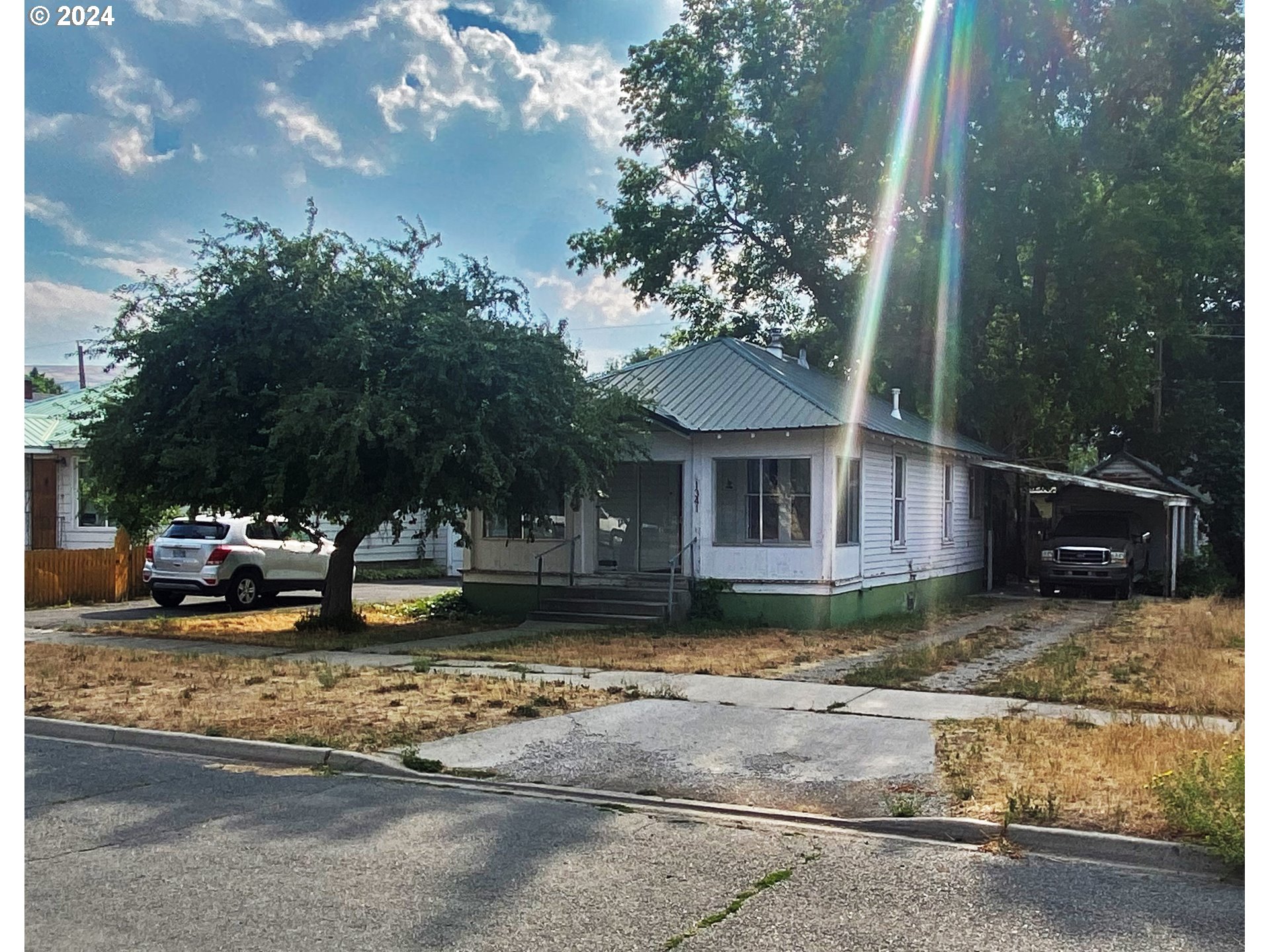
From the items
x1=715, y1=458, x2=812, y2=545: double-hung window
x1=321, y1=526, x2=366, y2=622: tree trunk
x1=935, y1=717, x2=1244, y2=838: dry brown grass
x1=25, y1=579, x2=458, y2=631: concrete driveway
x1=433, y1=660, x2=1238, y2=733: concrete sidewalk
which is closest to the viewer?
x1=935, y1=717, x2=1244, y2=838: dry brown grass

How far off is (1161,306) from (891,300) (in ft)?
24.7

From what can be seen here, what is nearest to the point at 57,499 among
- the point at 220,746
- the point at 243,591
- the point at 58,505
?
the point at 58,505

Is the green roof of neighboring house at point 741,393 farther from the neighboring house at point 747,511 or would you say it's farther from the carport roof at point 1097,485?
the carport roof at point 1097,485

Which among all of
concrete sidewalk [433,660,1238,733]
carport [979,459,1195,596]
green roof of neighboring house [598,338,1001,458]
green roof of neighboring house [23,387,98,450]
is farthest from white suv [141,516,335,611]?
carport [979,459,1195,596]

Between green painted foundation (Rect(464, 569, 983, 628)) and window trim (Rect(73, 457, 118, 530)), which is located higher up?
window trim (Rect(73, 457, 118, 530))

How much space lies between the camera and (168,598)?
69.6 ft

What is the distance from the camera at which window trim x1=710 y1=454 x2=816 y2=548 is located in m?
18.1

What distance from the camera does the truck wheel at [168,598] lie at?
2105 centimetres

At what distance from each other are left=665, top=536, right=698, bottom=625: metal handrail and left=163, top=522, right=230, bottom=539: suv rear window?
27.6 ft

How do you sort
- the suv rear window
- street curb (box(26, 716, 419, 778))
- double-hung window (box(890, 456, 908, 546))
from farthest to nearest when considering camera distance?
double-hung window (box(890, 456, 908, 546)), the suv rear window, street curb (box(26, 716, 419, 778))

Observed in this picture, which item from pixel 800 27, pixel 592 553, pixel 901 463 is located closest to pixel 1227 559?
pixel 901 463

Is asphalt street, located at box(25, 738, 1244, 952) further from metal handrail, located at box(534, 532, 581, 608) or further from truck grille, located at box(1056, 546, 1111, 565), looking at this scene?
truck grille, located at box(1056, 546, 1111, 565)

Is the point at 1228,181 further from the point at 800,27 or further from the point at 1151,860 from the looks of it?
the point at 1151,860

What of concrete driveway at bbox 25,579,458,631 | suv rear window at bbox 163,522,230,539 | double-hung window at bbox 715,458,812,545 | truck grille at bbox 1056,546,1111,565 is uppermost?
double-hung window at bbox 715,458,812,545
